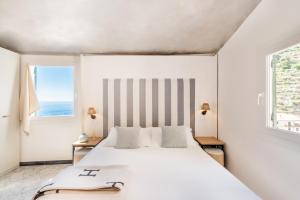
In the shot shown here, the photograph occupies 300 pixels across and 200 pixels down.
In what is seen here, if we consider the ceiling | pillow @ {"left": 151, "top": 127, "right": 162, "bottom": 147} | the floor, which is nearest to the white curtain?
the ceiling

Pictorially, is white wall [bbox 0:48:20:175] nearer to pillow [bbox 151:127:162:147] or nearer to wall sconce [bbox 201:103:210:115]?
pillow [bbox 151:127:162:147]

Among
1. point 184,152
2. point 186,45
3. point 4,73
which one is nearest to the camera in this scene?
point 184,152

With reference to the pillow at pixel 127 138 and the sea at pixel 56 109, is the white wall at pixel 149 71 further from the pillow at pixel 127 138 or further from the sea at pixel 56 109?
the pillow at pixel 127 138

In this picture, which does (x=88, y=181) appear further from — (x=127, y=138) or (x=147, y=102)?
(x=147, y=102)

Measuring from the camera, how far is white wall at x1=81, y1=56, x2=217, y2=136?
157 inches

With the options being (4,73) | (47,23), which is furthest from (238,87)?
(4,73)

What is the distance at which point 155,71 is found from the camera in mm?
3980

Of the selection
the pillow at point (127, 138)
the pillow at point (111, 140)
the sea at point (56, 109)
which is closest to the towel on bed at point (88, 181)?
the pillow at point (127, 138)

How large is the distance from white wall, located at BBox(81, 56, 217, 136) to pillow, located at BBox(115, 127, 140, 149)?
0.74 m

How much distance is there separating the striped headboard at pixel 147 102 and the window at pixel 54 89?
0.69m

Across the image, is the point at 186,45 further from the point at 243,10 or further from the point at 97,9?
the point at 97,9

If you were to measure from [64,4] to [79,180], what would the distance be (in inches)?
83.9

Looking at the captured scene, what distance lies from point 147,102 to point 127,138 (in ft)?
2.93

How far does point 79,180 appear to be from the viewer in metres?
1.71
